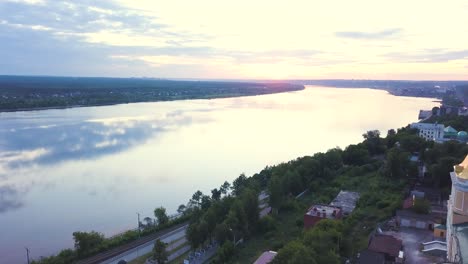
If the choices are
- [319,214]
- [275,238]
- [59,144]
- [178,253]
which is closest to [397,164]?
[319,214]

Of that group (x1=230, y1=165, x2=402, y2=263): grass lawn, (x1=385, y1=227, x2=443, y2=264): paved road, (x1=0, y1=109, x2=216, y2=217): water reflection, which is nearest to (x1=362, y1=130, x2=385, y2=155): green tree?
(x1=230, y1=165, x2=402, y2=263): grass lawn

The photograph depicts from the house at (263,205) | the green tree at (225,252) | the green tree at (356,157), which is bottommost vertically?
the house at (263,205)

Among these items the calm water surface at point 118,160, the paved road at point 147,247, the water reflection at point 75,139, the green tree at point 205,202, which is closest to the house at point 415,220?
the green tree at point 205,202

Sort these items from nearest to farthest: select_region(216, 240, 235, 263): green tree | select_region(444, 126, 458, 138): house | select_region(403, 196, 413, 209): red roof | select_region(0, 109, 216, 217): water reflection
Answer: select_region(216, 240, 235, 263): green tree, select_region(403, 196, 413, 209): red roof, select_region(0, 109, 216, 217): water reflection, select_region(444, 126, 458, 138): house

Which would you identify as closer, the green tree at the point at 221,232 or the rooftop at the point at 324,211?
the green tree at the point at 221,232

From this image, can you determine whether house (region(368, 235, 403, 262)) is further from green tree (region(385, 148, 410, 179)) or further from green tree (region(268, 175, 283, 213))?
green tree (region(385, 148, 410, 179))

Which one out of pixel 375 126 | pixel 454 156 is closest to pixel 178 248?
pixel 454 156

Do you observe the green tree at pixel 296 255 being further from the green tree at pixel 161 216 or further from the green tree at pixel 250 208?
the green tree at pixel 161 216

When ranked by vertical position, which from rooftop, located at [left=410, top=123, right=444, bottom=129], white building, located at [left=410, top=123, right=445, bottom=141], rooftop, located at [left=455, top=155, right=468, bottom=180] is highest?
rooftop, located at [left=455, top=155, right=468, bottom=180]
